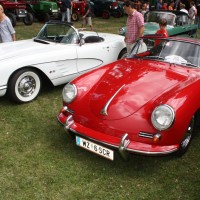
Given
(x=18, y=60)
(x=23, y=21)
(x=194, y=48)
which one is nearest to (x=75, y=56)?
(x=18, y=60)

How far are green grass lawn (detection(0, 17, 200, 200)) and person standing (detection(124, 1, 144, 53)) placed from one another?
2.82 meters

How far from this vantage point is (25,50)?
5.16m

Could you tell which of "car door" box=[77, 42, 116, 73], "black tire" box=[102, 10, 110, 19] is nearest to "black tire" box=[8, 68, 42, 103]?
"car door" box=[77, 42, 116, 73]

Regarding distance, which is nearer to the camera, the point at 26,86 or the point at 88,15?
the point at 26,86

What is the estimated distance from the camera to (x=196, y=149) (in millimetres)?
3826

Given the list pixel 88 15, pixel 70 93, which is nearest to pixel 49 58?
pixel 70 93

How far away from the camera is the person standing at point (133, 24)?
597 centimetres

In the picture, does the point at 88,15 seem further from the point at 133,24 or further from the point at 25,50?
the point at 25,50

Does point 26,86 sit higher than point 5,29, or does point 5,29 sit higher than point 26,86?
point 5,29

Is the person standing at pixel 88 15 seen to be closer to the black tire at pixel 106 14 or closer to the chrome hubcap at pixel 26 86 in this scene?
the black tire at pixel 106 14

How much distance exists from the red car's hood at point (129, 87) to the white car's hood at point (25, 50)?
1.49 metres

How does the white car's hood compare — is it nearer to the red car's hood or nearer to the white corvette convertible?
the white corvette convertible

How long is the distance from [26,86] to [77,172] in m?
2.21

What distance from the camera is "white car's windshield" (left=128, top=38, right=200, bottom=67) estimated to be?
4105mm
